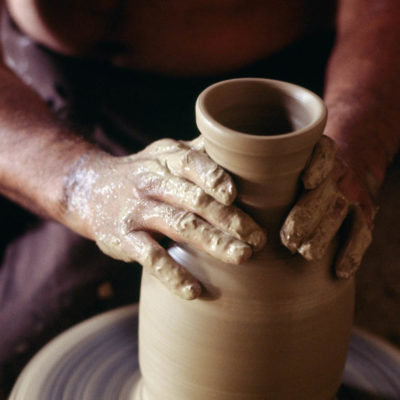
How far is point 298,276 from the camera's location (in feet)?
3.27

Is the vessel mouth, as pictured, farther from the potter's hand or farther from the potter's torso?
the potter's torso

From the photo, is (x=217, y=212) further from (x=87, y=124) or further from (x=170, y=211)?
(x=87, y=124)

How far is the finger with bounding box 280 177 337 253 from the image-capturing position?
957 millimetres

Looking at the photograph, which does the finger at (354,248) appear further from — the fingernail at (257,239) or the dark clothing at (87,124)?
the dark clothing at (87,124)

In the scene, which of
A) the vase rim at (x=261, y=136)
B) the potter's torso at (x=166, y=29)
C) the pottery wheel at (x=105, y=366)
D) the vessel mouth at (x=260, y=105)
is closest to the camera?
the vase rim at (x=261, y=136)

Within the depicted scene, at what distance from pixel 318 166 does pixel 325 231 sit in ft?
0.37

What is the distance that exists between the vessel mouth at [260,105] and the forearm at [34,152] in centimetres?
43

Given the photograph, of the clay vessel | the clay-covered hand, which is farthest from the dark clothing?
the clay vessel

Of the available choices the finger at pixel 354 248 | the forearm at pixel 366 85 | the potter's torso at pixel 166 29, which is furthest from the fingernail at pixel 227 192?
the potter's torso at pixel 166 29

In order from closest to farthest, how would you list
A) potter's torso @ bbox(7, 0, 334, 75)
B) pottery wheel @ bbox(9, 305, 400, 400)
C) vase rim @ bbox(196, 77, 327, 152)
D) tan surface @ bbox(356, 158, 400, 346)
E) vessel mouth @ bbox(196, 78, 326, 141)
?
vase rim @ bbox(196, 77, 327, 152) < vessel mouth @ bbox(196, 78, 326, 141) < pottery wheel @ bbox(9, 305, 400, 400) < potter's torso @ bbox(7, 0, 334, 75) < tan surface @ bbox(356, 158, 400, 346)

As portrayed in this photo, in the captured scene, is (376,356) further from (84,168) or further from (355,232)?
(84,168)

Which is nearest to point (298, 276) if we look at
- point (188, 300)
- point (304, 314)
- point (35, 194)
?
point (304, 314)

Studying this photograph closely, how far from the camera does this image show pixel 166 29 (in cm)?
169

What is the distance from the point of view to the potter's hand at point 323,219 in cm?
96
